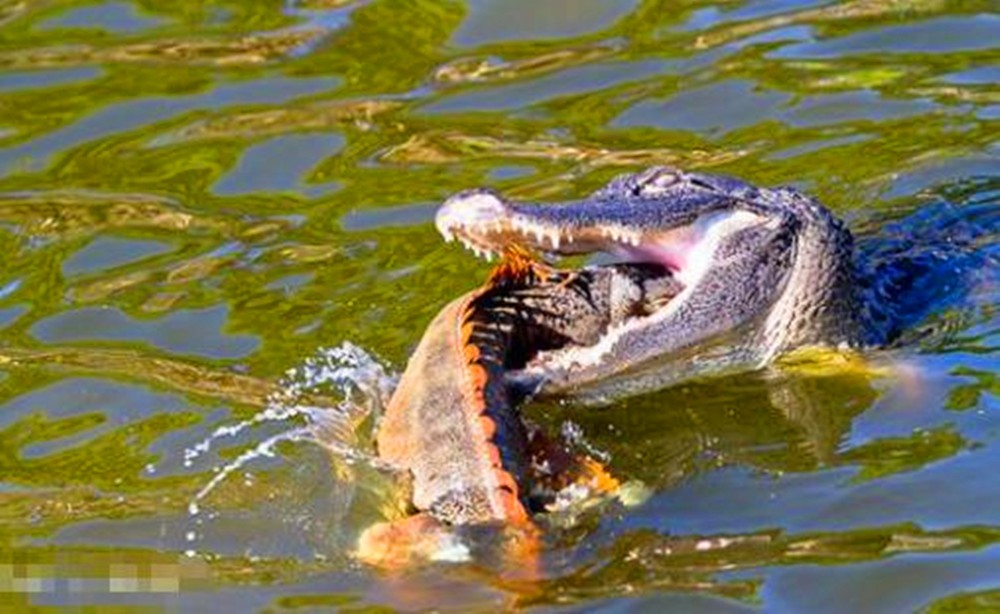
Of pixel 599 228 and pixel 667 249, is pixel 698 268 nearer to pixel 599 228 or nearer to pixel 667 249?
pixel 667 249

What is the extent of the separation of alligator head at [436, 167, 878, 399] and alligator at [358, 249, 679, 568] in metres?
0.10

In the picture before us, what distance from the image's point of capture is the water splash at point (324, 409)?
22.6 ft

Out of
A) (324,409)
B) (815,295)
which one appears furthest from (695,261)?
(324,409)

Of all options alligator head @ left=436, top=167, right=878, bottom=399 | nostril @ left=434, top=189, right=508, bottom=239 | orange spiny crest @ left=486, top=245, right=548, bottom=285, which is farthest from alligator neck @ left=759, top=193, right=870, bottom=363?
nostril @ left=434, top=189, right=508, bottom=239

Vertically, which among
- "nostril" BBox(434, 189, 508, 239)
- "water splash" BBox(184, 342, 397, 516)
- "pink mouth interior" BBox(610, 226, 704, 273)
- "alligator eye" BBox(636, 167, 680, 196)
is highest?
"nostril" BBox(434, 189, 508, 239)

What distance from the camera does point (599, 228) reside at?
691 cm

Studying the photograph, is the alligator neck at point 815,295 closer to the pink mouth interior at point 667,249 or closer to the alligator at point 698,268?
the alligator at point 698,268

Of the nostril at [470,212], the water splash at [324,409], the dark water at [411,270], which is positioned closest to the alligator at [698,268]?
the nostril at [470,212]

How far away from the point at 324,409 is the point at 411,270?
136cm

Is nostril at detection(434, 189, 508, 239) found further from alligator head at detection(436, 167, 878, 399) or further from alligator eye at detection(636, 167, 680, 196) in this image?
alligator eye at detection(636, 167, 680, 196)

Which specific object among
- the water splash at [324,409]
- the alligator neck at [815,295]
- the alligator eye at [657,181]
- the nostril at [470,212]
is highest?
the nostril at [470,212]

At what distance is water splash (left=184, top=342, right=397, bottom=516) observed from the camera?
22.6 feet

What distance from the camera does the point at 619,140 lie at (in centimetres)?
974

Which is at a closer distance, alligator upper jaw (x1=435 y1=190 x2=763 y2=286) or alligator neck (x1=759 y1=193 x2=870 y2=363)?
alligator upper jaw (x1=435 y1=190 x2=763 y2=286)
